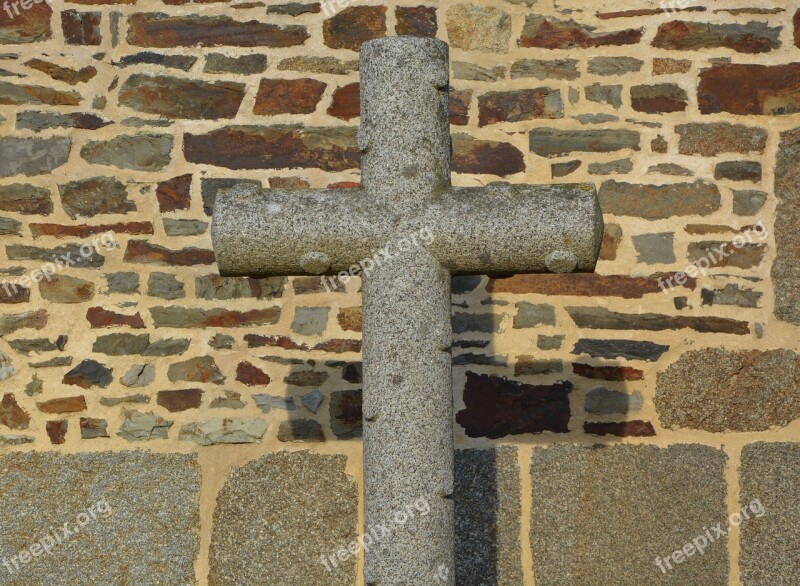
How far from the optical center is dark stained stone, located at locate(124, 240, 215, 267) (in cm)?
386

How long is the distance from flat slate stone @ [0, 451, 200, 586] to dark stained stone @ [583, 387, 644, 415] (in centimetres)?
148

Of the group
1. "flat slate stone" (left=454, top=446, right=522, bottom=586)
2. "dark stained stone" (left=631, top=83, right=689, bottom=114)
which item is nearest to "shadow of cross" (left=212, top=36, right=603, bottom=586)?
"flat slate stone" (left=454, top=446, right=522, bottom=586)

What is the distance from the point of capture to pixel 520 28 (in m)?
3.96

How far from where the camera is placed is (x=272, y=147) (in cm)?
391

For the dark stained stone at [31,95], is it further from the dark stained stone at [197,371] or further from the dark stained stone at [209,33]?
the dark stained stone at [197,371]

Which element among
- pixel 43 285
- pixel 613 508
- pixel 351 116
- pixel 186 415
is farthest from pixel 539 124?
pixel 43 285

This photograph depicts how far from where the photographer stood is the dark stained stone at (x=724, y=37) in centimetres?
392

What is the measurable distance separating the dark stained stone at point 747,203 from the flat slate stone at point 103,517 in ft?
7.35

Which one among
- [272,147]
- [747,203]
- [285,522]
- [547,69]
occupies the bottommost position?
[285,522]

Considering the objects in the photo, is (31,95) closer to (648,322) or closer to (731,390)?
(648,322)

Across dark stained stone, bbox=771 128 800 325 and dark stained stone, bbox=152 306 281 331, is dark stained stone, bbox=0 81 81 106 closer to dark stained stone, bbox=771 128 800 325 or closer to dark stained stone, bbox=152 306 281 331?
dark stained stone, bbox=152 306 281 331

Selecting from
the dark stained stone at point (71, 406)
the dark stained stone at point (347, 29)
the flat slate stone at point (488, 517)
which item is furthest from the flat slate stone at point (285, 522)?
the dark stained stone at point (347, 29)

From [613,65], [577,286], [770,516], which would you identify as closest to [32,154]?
[577,286]

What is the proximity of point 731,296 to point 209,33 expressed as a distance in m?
2.22
